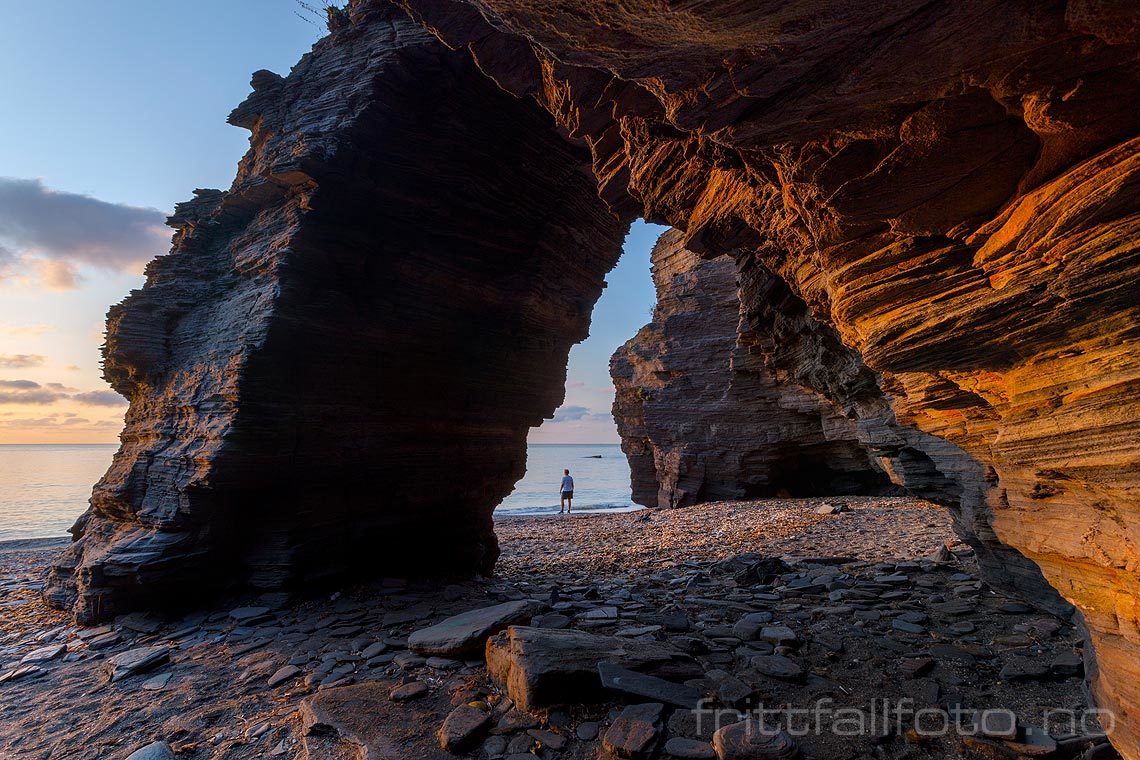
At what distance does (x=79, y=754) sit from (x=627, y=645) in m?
5.08

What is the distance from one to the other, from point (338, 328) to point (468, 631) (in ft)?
18.7

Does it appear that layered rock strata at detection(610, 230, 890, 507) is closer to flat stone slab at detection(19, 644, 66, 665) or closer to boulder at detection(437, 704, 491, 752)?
boulder at detection(437, 704, 491, 752)

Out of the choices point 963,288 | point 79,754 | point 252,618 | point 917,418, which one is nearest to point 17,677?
point 252,618

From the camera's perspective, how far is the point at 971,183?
302cm

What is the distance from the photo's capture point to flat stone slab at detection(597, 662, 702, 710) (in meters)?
4.23

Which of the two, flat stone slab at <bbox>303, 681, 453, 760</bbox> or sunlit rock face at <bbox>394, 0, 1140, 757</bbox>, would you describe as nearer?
sunlit rock face at <bbox>394, 0, 1140, 757</bbox>

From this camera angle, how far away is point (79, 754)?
4281 mm

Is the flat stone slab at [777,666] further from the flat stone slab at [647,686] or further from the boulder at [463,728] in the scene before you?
the boulder at [463,728]

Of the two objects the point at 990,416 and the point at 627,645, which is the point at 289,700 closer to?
the point at 627,645

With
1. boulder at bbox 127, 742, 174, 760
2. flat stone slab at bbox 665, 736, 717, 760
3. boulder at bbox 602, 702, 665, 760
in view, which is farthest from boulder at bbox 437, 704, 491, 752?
boulder at bbox 127, 742, 174, 760

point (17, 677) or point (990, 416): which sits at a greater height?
point (990, 416)

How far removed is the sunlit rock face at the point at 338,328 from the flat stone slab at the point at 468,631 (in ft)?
12.0

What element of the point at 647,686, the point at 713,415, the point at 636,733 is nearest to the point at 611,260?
the point at 647,686

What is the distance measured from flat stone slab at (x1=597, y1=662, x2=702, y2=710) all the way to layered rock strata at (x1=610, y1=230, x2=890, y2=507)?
60.9 feet
